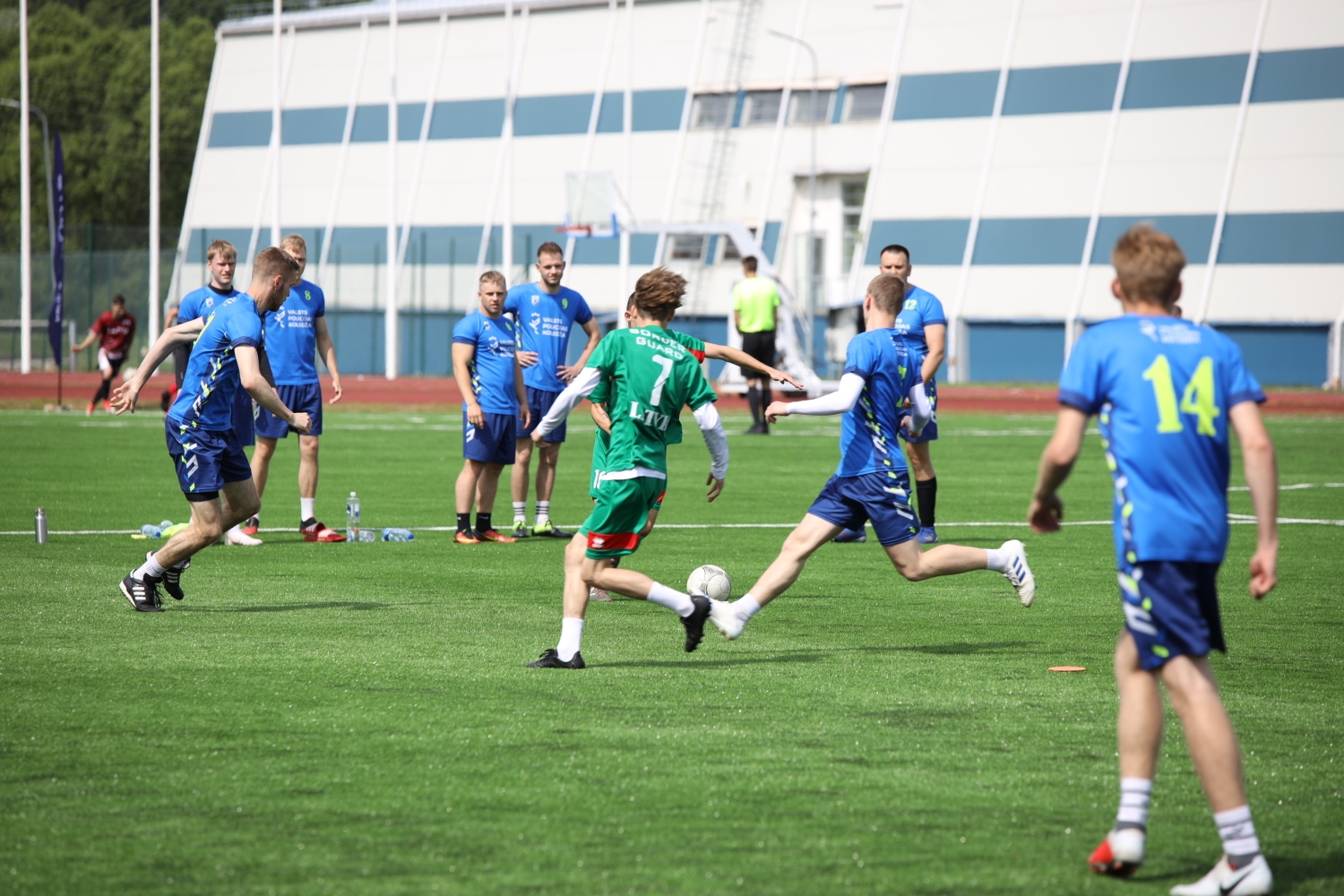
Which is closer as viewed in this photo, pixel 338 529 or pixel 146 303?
pixel 338 529

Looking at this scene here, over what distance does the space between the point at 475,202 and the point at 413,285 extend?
13.1ft

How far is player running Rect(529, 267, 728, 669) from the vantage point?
280 inches

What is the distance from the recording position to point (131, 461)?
18719mm

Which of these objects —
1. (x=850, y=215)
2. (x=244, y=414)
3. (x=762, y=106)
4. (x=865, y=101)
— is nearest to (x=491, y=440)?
(x=244, y=414)

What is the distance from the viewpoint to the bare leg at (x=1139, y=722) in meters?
4.25

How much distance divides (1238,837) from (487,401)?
29.0 feet

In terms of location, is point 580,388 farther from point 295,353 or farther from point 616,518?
point 295,353

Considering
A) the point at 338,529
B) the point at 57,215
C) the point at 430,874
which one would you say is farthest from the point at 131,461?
the point at 57,215

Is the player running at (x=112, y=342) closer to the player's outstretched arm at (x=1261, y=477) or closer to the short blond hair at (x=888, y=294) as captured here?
the short blond hair at (x=888, y=294)

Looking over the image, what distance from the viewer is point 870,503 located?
24.8ft

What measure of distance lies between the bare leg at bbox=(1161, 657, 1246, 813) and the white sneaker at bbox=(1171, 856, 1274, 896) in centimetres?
16

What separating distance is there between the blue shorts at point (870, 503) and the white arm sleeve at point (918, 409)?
1.10 metres

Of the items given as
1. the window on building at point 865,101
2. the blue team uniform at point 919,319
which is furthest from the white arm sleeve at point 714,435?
the window on building at point 865,101

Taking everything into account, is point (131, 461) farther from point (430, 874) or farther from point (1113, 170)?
point (1113, 170)
